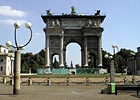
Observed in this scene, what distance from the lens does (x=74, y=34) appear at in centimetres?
10488

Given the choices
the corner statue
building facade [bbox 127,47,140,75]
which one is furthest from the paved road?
building facade [bbox 127,47,140,75]

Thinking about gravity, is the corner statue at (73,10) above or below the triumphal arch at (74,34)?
above

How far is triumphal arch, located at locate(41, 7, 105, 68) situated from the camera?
340ft

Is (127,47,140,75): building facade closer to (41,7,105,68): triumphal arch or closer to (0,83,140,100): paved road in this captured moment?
(41,7,105,68): triumphal arch

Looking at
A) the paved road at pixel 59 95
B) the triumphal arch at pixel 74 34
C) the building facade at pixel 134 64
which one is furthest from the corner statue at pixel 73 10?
the paved road at pixel 59 95

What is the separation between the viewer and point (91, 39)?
106 m

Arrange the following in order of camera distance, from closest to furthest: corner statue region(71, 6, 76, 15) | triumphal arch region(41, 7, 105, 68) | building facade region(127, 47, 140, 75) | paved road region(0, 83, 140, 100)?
paved road region(0, 83, 140, 100) → triumphal arch region(41, 7, 105, 68) → corner statue region(71, 6, 76, 15) → building facade region(127, 47, 140, 75)

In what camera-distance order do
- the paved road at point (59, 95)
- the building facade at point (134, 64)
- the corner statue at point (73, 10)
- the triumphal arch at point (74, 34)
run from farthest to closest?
the building facade at point (134, 64) < the corner statue at point (73, 10) < the triumphal arch at point (74, 34) < the paved road at point (59, 95)

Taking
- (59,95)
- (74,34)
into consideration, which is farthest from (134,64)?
(59,95)

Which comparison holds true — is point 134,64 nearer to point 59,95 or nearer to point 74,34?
point 74,34

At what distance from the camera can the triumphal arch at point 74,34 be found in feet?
340

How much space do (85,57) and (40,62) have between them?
6573 cm

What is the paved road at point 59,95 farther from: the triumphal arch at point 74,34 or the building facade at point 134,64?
the building facade at point 134,64

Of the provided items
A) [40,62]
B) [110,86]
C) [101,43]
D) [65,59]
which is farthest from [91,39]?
[110,86]
